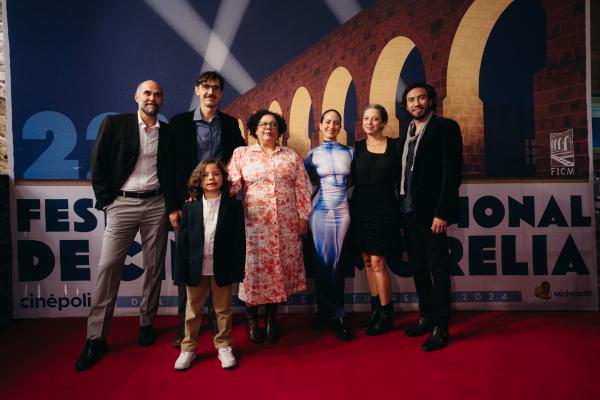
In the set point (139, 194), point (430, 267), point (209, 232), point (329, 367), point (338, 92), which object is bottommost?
point (329, 367)

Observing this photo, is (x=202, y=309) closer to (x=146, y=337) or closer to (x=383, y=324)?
(x=146, y=337)

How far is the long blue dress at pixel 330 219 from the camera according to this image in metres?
2.64

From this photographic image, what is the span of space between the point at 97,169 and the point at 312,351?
6.20 ft

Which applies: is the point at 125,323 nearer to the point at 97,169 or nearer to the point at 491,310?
the point at 97,169

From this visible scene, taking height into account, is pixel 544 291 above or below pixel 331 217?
below

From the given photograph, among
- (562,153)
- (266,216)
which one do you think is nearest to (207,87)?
(266,216)

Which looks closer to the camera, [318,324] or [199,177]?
[199,177]

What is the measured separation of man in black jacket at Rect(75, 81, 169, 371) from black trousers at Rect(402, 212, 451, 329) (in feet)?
5.84

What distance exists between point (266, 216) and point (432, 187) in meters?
1.14

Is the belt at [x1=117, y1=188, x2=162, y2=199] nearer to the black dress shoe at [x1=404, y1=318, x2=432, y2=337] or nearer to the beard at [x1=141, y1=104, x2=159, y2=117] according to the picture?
the beard at [x1=141, y1=104, x2=159, y2=117]

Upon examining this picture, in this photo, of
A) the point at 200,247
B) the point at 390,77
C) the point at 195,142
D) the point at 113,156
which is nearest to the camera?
the point at 200,247

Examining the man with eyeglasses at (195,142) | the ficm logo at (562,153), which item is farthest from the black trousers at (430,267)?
the ficm logo at (562,153)

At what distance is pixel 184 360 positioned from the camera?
86.7 inches

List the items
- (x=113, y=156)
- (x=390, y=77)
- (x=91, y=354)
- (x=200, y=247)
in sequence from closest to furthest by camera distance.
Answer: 1. (x=200, y=247)
2. (x=91, y=354)
3. (x=113, y=156)
4. (x=390, y=77)
